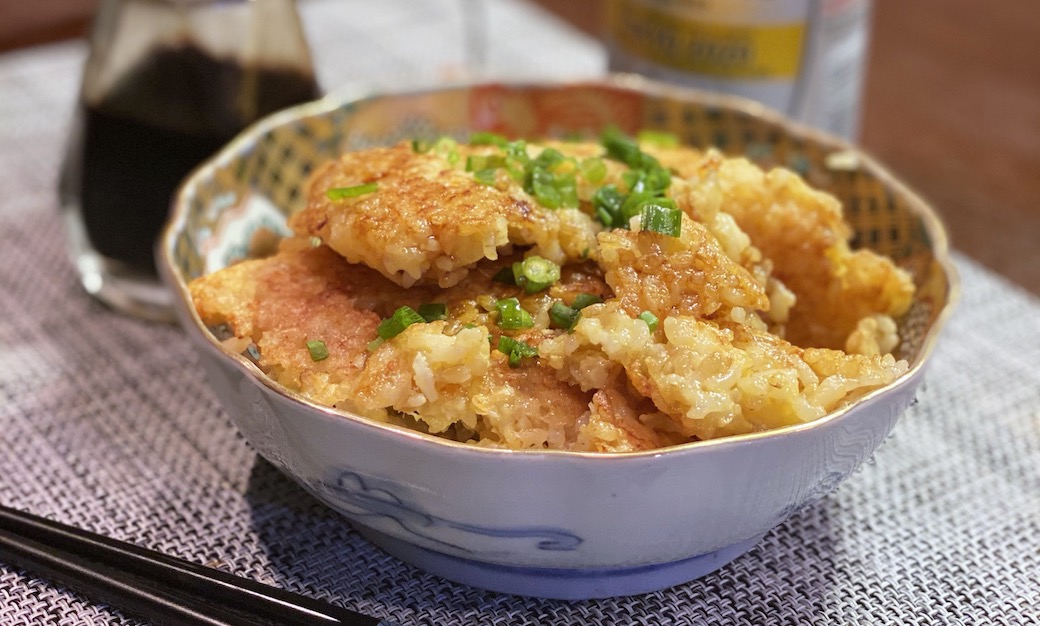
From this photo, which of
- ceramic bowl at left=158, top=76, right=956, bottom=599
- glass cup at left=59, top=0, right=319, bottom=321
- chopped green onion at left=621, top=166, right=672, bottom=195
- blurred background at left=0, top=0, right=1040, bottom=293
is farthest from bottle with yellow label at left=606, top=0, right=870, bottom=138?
chopped green onion at left=621, top=166, right=672, bottom=195

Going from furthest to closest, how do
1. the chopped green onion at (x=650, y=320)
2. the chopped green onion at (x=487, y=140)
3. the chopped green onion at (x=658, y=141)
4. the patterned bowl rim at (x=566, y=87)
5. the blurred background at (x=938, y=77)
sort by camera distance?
1. the blurred background at (x=938, y=77)
2. the chopped green onion at (x=658, y=141)
3. the chopped green onion at (x=487, y=140)
4. the chopped green onion at (x=650, y=320)
5. the patterned bowl rim at (x=566, y=87)

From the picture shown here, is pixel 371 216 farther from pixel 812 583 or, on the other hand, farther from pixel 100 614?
pixel 812 583

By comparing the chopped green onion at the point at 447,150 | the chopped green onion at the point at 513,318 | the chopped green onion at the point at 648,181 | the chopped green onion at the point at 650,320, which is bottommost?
the chopped green onion at the point at 513,318

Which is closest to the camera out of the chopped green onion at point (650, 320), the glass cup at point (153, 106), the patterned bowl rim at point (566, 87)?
the patterned bowl rim at point (566, 87)

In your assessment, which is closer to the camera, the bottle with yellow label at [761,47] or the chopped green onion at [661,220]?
A: the chopped green onion at [661,220]

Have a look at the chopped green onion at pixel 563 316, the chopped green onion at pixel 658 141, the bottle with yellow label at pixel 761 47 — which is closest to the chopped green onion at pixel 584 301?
the chopped green onion at pixel 563 316

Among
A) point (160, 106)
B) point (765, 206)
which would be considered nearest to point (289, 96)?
point (160, 106)

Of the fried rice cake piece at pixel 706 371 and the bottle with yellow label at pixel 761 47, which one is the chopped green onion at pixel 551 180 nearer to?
the fried rice cake piece at pixel 706 371

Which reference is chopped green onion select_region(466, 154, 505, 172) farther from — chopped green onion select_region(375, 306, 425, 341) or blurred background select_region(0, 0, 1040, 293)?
blurred background select_region(0, 0, 1040, 293)
